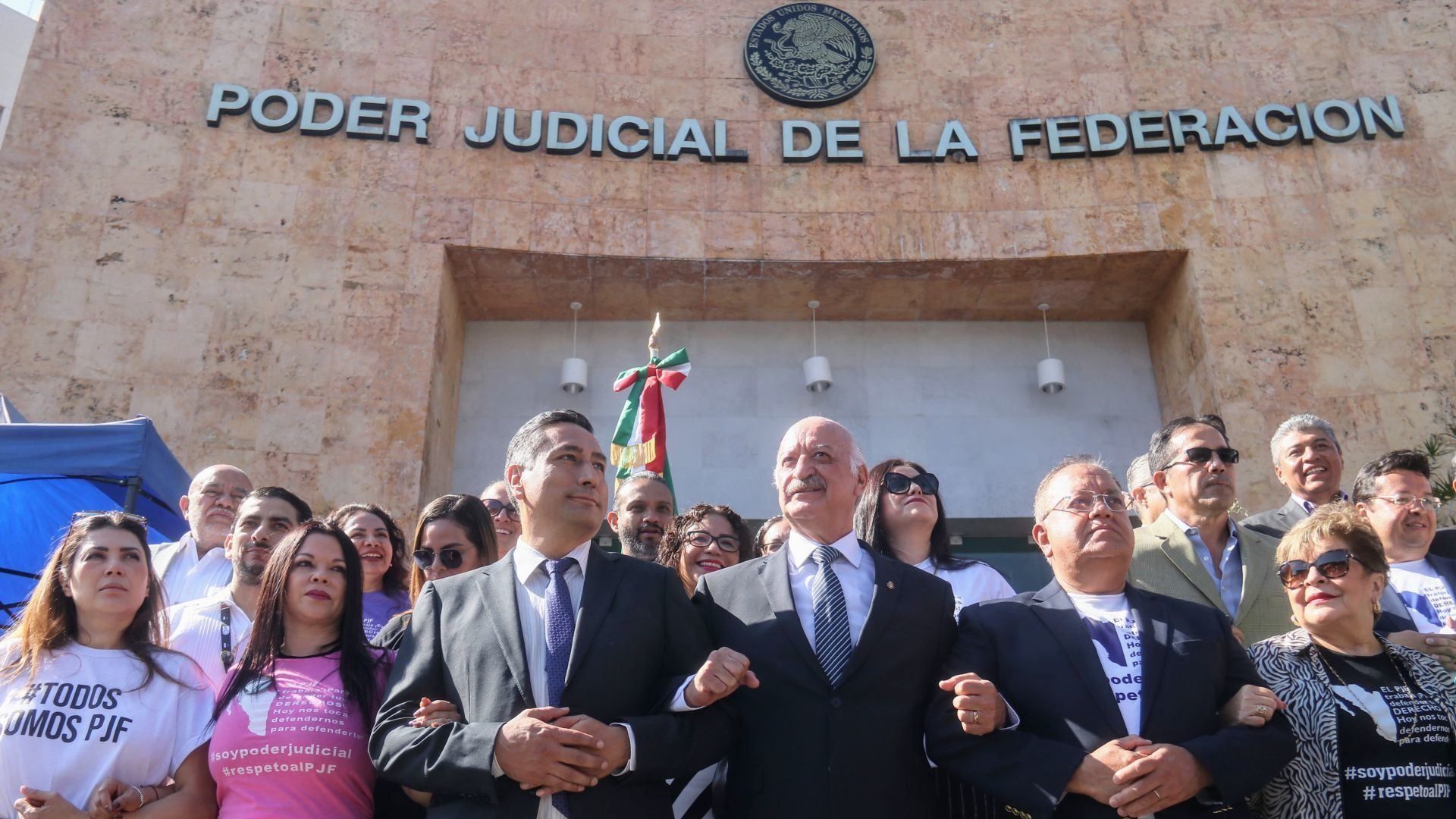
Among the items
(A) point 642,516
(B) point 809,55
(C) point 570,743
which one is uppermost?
(B) point 809,55

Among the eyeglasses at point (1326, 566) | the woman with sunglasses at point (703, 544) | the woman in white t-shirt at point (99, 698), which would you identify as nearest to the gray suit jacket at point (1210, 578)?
the eyeglasses at point (1326, 566)

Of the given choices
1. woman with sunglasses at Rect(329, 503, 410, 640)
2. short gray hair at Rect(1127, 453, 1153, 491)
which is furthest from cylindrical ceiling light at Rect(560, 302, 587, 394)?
short gray hair at Rect(1127, 453, 1153, 491)

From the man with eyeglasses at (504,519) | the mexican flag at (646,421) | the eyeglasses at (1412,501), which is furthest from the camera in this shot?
the mexican flag at (646,421)

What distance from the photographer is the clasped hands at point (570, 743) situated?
2.72 m

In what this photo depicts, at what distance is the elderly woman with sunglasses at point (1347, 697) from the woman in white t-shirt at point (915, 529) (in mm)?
1053

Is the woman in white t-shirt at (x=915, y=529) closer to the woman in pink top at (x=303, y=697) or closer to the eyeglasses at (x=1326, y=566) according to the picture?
the eyeglasses at (x=1326, y=566)

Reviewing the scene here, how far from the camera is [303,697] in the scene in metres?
3.33

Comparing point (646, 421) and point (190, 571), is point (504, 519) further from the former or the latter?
point (646, 421)

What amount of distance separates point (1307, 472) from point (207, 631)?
193 inches

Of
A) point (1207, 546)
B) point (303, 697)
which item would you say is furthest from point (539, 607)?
point (1207, 546)

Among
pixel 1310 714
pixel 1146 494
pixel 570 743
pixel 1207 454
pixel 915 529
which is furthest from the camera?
pixel 1146 494

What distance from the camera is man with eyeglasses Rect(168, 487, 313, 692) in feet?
13.3

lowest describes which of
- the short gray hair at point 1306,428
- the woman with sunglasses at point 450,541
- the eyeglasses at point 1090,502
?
the eyeglasses at point 1090,502

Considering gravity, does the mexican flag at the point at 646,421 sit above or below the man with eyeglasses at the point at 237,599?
above
